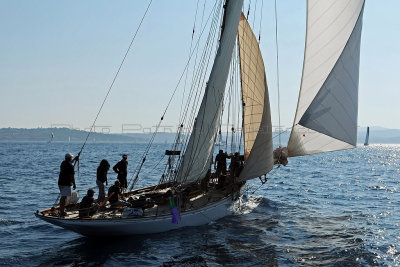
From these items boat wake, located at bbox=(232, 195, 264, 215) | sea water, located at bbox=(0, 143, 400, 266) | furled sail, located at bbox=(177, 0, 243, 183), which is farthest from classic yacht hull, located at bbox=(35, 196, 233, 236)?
boat wake, located at bbox=(232, 195, 264, 215)

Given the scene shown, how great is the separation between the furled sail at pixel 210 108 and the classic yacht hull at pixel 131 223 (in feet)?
5.11

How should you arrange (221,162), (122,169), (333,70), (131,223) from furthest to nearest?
(221,162)
(122,169)
(333,70)
(131,223)

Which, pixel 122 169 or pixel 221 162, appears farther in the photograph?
pixel 221 162

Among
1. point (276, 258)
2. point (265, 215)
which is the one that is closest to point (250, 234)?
point (276, 258)

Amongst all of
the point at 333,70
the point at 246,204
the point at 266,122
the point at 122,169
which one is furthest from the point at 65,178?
the point at 246,204

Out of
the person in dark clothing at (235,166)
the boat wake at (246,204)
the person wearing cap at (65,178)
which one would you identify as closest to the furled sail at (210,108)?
the person in dark clothing at (235,166)

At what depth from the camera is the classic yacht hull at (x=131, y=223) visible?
15305mm

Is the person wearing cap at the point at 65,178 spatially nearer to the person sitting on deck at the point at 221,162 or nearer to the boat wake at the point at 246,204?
the person sitting on deck at the point at 221,162

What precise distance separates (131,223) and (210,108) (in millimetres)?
5494

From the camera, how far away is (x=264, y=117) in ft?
61.1

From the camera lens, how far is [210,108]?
1802 centimetres

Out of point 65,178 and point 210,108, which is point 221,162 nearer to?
point 210,108

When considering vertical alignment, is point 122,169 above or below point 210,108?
below

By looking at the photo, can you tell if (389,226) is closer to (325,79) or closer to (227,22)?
(325,79)
